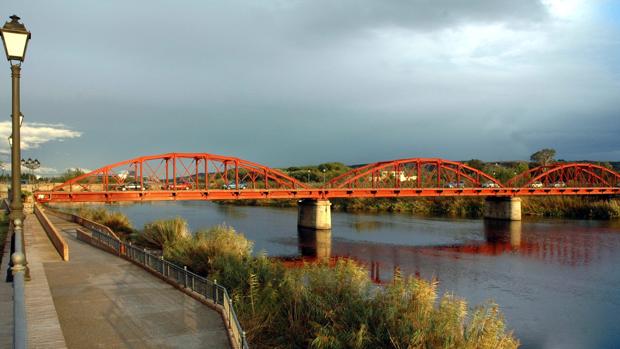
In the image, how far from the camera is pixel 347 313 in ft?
37.0

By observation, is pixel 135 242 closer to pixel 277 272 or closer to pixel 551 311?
pixel 277 272

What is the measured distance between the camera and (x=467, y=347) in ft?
30.2

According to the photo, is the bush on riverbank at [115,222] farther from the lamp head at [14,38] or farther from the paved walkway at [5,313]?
the lamp head at [14,38]

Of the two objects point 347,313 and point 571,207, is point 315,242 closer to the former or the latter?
point 347,313

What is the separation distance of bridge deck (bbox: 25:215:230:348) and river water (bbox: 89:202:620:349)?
10918 millimetres

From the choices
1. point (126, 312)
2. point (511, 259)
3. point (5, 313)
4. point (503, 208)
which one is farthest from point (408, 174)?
point (5, 313)

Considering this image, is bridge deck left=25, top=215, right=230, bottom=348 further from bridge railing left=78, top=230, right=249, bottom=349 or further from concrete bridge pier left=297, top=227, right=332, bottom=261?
concrete bridge pier left=297, top=227, right=332, bottom=261

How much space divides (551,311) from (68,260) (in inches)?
749

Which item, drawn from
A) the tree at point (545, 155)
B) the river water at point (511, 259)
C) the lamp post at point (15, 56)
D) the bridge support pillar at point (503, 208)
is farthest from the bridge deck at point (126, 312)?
the tree at point (545, 155)

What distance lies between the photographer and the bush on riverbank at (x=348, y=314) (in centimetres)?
980

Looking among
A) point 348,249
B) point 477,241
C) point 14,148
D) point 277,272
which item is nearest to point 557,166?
point 477,241

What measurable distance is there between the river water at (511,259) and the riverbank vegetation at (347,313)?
660 cm

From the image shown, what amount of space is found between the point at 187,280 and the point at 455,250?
91.1 ft

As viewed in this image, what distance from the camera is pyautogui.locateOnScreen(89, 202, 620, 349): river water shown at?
1814 cm
